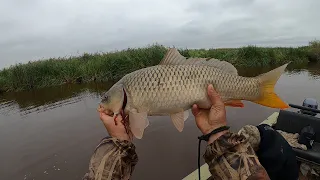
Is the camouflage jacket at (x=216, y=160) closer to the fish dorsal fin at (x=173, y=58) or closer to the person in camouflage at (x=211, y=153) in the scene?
the person in camouflage at (x=211, y=153)

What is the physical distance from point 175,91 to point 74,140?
18.9 feet

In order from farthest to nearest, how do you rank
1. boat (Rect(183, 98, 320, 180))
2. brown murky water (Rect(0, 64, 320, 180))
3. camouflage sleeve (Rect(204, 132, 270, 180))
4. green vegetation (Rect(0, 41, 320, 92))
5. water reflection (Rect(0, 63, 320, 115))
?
green vegetation (Rect(0, 41, 320, 92)) < water reflection (Rect(0, 63, 320, 115)) < brown murky water (Rect(0, 64, 320, 180)) < boat (Rect(183, 98, 320, 180)) < camouflage sleeve (Rect(204, 132, 270, 180))

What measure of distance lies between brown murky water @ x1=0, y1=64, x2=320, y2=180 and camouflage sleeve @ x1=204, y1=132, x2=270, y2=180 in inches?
136

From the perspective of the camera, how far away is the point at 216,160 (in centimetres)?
171

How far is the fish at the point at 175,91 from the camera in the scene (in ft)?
6.48

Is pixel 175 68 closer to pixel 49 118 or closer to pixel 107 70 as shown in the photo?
pixel 49 118

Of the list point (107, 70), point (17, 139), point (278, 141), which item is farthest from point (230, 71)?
point (107, 70)

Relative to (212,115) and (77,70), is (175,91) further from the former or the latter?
(77,70)

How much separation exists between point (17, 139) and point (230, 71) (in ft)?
23.8

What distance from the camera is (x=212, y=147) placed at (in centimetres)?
173

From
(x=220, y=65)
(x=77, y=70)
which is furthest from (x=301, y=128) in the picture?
(x=77, y=70)

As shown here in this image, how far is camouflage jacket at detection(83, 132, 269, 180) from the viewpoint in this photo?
1.62m

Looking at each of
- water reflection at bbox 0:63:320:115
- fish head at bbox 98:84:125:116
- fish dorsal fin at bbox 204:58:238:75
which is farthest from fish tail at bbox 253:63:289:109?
water reflection at bbox 0:63:320:115

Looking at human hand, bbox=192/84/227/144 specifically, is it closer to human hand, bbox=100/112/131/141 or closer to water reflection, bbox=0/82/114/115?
human hand, bbox=100/112/131/141
